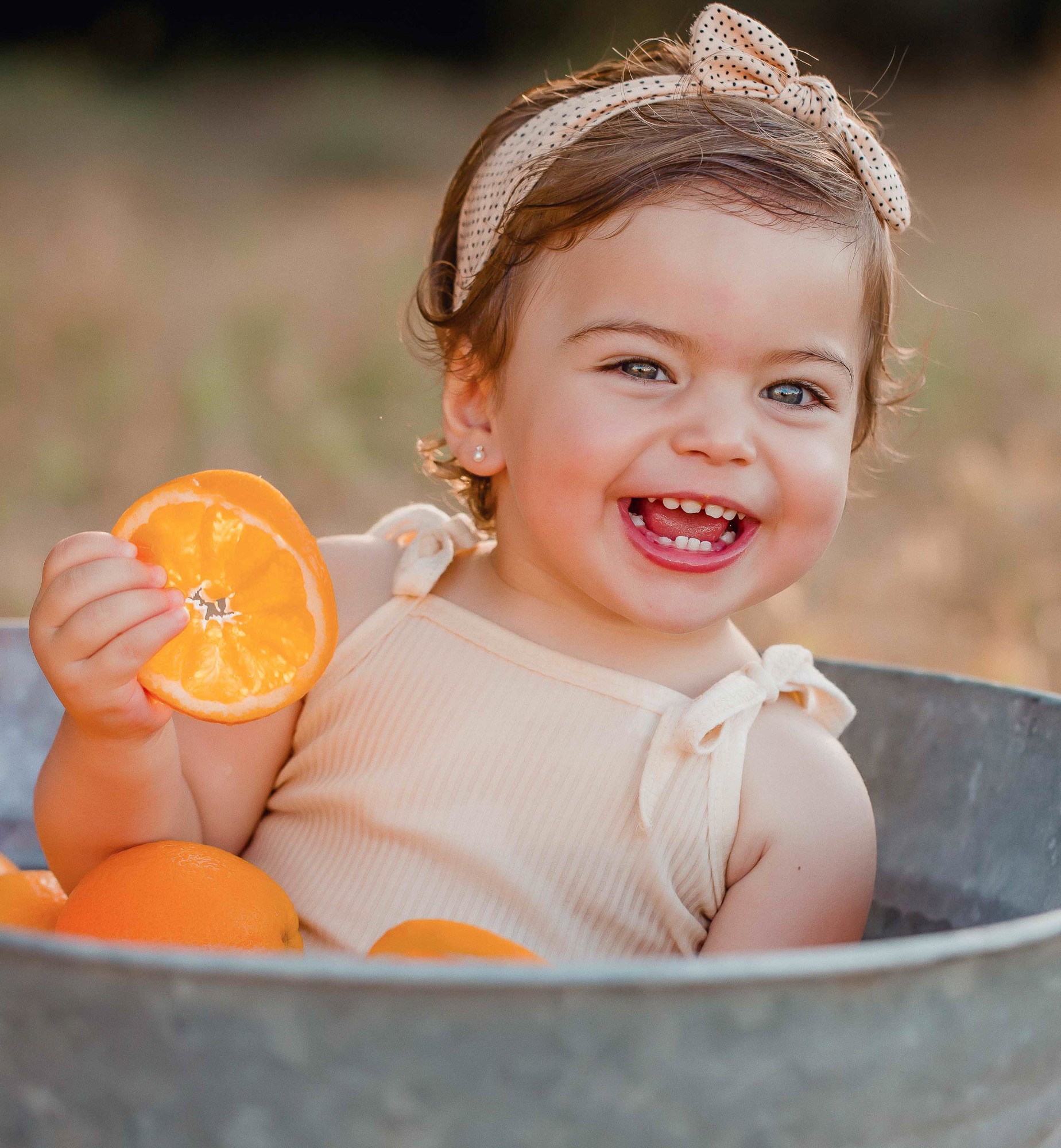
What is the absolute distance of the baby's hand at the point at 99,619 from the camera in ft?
2.98

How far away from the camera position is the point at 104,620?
0.90 metres

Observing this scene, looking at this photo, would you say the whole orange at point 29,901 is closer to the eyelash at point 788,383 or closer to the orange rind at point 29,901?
the orange rind at point 29,901

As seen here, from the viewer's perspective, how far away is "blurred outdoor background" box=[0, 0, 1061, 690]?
326cm

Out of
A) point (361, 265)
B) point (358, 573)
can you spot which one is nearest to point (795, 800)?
point (358, 573)

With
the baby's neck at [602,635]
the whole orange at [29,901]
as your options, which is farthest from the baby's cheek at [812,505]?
the whole orange at [29,901]

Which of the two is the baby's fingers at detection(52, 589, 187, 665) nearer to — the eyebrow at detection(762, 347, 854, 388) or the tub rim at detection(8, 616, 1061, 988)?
the tub rim at detection(8, 616, 1061, 988)

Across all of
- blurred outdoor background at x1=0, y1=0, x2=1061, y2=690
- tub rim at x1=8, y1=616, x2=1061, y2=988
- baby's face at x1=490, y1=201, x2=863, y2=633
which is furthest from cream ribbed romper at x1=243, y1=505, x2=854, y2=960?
blurred outdoor background at x1=0, y1=0, x2=1061, y2=690

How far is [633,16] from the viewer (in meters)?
4.54

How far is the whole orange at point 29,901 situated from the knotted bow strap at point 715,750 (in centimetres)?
55

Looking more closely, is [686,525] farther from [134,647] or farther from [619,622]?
[134,647]

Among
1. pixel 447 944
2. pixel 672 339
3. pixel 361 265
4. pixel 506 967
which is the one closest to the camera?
pixel 506 967

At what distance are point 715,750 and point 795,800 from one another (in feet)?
0.28

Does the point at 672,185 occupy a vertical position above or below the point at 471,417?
above

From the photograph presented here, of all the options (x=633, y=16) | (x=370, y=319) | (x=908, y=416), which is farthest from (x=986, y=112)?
(x=370, y=319)
